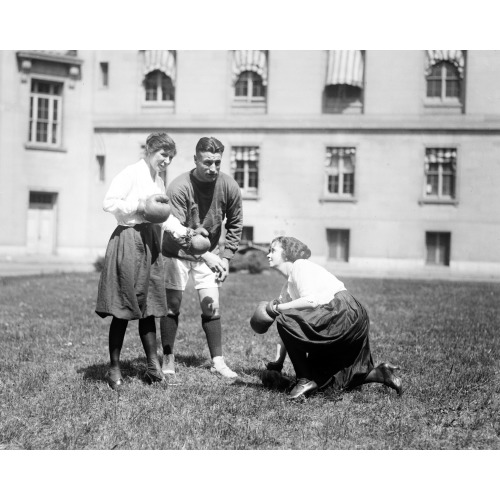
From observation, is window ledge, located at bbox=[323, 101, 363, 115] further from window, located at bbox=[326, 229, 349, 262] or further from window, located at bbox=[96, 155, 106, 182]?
Result: window, located at bbox=[96, 155, 106, 182]

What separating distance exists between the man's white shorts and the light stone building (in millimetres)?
18397

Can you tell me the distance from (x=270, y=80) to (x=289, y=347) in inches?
849

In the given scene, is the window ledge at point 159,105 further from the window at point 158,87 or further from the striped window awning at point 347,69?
the striped window awning at point 347,69

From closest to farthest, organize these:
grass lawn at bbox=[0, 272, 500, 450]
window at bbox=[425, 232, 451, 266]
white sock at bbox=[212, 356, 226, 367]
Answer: grass lawn at bbox=[0, 272, 500, 450]
white sock at bbox=[212, 356, 226, 367]
window at bbox=[425, 232, 451, 266]

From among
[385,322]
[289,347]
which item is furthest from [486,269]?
[289,347]

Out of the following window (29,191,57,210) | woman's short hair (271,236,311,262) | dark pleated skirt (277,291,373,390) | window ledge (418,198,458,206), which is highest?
window ledge (418,198,458,206)

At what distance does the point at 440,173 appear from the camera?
25.4m

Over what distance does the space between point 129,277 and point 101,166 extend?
22224 mm

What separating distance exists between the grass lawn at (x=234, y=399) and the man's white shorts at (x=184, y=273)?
2.62 feet

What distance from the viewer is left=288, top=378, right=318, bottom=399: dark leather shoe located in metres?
5.05

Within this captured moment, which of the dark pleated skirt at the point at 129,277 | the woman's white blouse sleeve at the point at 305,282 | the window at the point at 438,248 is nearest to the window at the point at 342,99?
the window at the point at 438,248

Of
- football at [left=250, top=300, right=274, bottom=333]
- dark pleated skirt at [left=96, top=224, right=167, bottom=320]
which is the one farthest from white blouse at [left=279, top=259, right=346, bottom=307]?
dark pleated skirt at [left=96, top=224, right=167, bottom=320]

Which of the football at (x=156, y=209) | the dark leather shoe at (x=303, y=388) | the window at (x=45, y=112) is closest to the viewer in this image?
the dark leather shoe at (x=303, y=388)

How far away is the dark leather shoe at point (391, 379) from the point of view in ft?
16.9
